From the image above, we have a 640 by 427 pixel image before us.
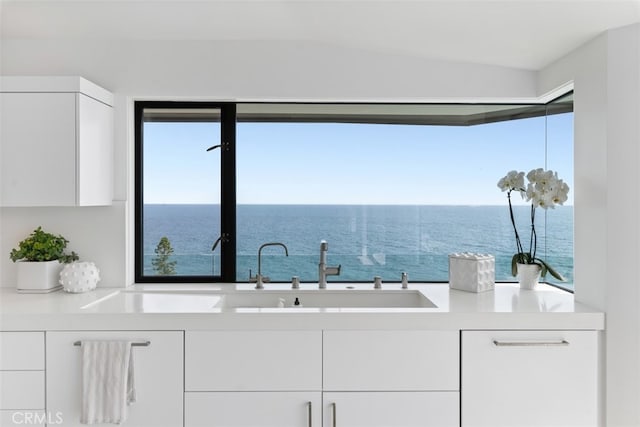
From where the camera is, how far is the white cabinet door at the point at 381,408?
200 cm

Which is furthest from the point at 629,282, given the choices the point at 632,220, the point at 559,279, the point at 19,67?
the point at 19,67

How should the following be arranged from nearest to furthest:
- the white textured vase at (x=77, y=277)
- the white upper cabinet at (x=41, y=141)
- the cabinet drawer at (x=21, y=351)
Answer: the cabinet drawer at (x=21, y=351) → the white upper cabinet at (x=41, y=141) → the white textured vase at (x=77, y=277)

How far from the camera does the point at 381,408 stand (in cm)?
200

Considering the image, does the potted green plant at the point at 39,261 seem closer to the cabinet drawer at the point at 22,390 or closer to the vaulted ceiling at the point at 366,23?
the cabinet drawer at the point at 22,390

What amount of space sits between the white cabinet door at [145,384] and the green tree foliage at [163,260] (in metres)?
0.79

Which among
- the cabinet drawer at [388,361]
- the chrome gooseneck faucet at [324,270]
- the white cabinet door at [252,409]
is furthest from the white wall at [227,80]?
the cabinet drawer at [388,361]

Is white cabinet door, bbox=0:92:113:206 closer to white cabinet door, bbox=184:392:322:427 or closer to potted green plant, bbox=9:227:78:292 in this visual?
potted green plant, bbox=9:227:78:292

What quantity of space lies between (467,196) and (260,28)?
1522 millimetres

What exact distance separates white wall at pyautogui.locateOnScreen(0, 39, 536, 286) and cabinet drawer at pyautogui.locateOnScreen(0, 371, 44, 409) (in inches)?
27.9

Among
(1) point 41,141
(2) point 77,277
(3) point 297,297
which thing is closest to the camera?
(1) point 41,141

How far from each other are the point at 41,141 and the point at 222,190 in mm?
944

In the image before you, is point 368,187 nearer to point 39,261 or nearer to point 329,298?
point 329,298

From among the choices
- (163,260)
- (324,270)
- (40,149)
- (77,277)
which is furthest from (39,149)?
(324,270)

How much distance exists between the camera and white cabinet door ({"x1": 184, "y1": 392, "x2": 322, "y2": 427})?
2.00 meters
